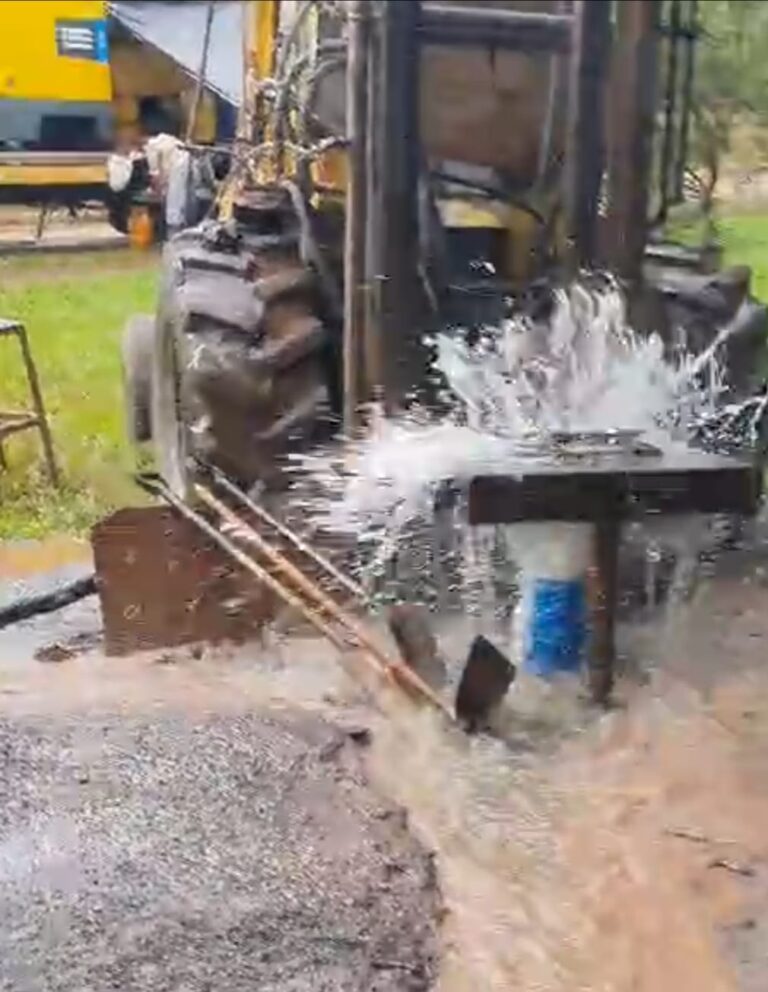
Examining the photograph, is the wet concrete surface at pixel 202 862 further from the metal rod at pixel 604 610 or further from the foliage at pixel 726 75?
the foliage at pixel 726 75

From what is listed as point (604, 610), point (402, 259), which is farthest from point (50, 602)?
point (604, 610)

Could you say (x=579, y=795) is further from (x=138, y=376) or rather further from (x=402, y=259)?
(x=138, y=376)

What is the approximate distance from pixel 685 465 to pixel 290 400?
0.69 meters

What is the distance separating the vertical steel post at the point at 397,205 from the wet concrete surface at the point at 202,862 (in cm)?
44

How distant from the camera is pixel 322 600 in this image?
2.01m

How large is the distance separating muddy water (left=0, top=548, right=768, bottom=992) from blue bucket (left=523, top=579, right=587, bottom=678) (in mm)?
53

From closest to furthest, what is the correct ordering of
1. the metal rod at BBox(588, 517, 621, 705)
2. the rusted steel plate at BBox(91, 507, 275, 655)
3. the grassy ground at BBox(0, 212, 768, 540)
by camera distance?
the metal rod at BBox(588, 517, 621, 705) < the rusted steel plate at BBox(91, 507, 275, 655) < the grassy ground at BBox(0, 212, 768, 540)

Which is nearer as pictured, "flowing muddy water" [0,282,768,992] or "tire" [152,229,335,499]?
"flowing muddy water" [0,282,768,992]

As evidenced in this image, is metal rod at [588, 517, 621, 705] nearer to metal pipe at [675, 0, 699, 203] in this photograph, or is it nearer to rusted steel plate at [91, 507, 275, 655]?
metal pipe at [675, 0, 699, 203]

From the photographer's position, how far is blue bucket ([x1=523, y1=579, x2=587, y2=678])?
6.31ft

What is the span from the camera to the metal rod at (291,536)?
2.05 m

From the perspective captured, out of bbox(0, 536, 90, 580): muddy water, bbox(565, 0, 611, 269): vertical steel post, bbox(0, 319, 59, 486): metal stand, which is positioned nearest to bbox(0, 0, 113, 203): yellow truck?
bbox(565, 0, 611, 269): vertical steel post

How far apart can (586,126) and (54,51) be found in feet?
1.84

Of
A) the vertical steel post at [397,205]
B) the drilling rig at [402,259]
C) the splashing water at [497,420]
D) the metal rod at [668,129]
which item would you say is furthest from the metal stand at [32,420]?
the metal rod at [668,129]
